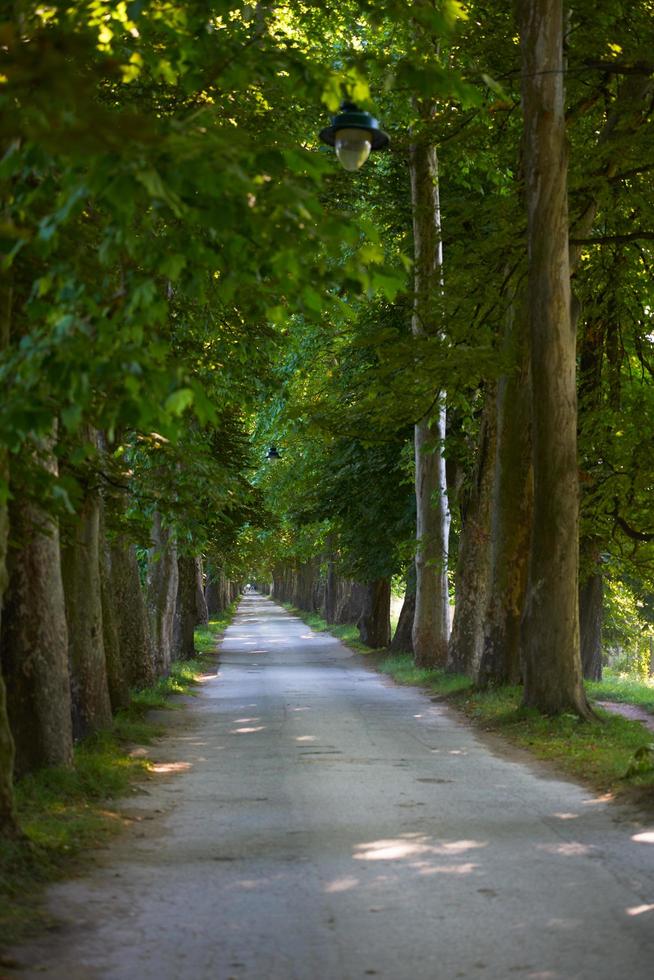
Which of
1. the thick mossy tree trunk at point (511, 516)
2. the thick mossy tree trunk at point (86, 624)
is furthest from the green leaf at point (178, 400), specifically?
the thick mossy tree trunk at point (511, 516)

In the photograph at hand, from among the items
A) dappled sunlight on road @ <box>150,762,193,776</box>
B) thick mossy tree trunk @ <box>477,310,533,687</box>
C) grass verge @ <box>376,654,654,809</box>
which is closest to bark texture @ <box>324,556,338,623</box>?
grass verge @ <box>376,654,654,809</box>

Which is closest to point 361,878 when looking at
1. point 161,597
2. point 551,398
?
point 551,398

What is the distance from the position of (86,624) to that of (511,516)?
7.06 meters

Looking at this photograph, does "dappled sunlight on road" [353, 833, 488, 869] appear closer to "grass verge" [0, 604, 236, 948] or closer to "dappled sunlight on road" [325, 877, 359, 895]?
"dappled sunlight on road" [325, 877, 359, 895]

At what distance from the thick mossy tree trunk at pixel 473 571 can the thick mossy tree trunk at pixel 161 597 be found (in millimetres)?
5475

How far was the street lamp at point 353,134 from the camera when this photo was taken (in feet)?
40.9

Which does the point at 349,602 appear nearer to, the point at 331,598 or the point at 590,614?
the point at 331,598

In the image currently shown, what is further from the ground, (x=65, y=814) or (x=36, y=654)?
(x=36, y=654)

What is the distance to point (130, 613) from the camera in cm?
1938

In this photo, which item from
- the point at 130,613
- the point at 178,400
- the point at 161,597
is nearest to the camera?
the point at 178,400

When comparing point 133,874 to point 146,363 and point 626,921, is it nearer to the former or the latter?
point 626,921

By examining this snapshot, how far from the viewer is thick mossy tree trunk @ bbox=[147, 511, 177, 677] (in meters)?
23.7

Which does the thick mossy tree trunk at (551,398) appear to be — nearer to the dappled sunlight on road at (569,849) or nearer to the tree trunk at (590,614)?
the dappled sunlight on road at (569,849)

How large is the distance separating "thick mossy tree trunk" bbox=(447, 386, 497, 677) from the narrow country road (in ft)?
29.2
